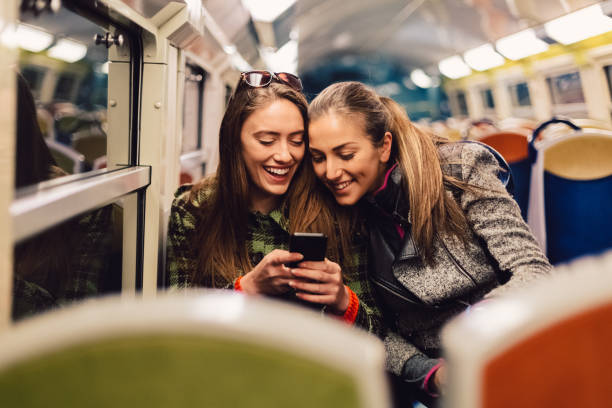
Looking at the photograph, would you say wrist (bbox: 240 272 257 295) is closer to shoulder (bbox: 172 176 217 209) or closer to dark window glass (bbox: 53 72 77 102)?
shoulder (bbox: 172 176 217 209)

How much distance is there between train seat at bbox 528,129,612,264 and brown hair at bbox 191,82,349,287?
3.80 feet

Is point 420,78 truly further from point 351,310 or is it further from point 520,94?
point 351,310

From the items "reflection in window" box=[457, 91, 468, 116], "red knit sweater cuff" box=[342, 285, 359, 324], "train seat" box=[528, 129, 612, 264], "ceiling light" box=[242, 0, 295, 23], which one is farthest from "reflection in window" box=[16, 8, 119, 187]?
"reflection in window" box=[457, 91, 468, 116]

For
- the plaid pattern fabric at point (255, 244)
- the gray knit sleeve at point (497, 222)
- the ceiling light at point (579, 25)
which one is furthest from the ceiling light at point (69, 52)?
the ceiling light at point (579, 25)

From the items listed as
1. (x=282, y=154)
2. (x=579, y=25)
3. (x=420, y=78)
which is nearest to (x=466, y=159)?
(x=282, y=154)

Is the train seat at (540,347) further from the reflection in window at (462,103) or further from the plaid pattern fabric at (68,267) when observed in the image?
the reflection in window at (462,103)

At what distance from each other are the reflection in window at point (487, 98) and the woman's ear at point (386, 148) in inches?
370

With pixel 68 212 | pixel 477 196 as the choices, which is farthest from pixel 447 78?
pixel 68 212

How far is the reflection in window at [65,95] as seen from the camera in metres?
1.12

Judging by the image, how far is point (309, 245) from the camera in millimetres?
1290

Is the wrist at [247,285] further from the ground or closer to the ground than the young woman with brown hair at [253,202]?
closer to the ground

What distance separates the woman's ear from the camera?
172cm

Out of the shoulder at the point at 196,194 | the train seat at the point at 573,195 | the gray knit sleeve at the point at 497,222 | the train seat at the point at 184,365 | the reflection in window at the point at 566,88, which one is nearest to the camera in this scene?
the train seat at the point at 184,365

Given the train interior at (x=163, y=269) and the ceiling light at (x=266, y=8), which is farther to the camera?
the ceiling light at (x=266, y=8)
